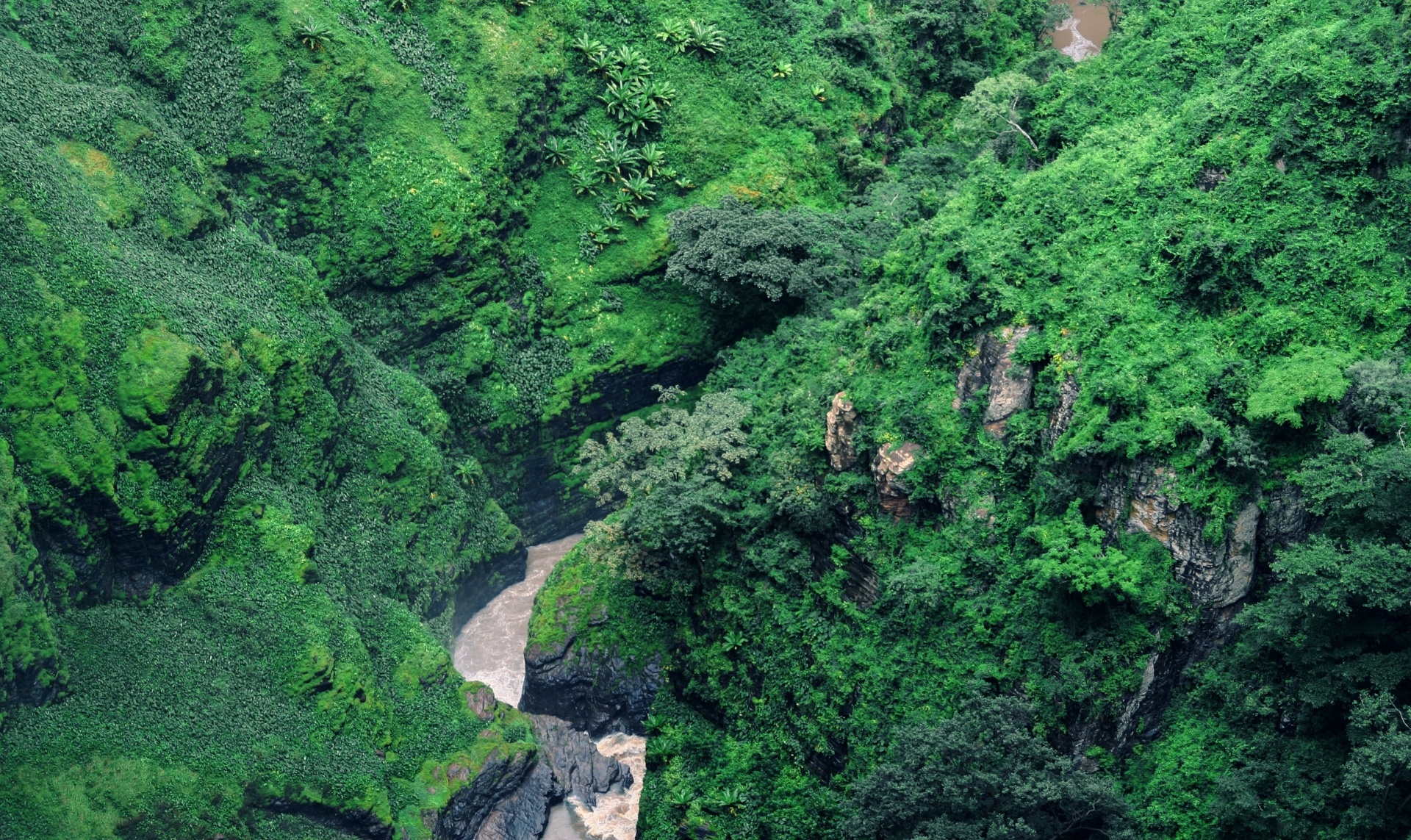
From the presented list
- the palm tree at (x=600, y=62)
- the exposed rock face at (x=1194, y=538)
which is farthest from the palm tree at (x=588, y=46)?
the exposed rock face at (x=1194, y=538)

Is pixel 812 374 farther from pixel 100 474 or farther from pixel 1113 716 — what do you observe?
pixel 100 474

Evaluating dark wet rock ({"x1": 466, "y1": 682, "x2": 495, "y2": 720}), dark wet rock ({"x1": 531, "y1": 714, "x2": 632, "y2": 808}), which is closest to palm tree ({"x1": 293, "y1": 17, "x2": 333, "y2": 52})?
dark wet rock ({"x1": 466, "y1": 682, "x2": 495, "y2": 720})

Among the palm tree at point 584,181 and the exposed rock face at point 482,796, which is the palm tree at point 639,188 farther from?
the exposed rock face at point 482,796

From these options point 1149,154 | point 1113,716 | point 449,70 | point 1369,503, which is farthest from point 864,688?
point 449,70

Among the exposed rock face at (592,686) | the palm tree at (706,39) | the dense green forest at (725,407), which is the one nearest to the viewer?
the dense green forest at (725,407)

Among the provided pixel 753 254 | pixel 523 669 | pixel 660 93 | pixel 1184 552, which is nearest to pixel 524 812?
pixel 523 669

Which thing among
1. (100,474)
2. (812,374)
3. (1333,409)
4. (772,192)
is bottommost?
(100,474)

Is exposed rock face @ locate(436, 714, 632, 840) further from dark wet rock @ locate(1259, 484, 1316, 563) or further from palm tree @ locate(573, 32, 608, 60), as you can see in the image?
palm tree @ locate(573, 32, 608, 60)
